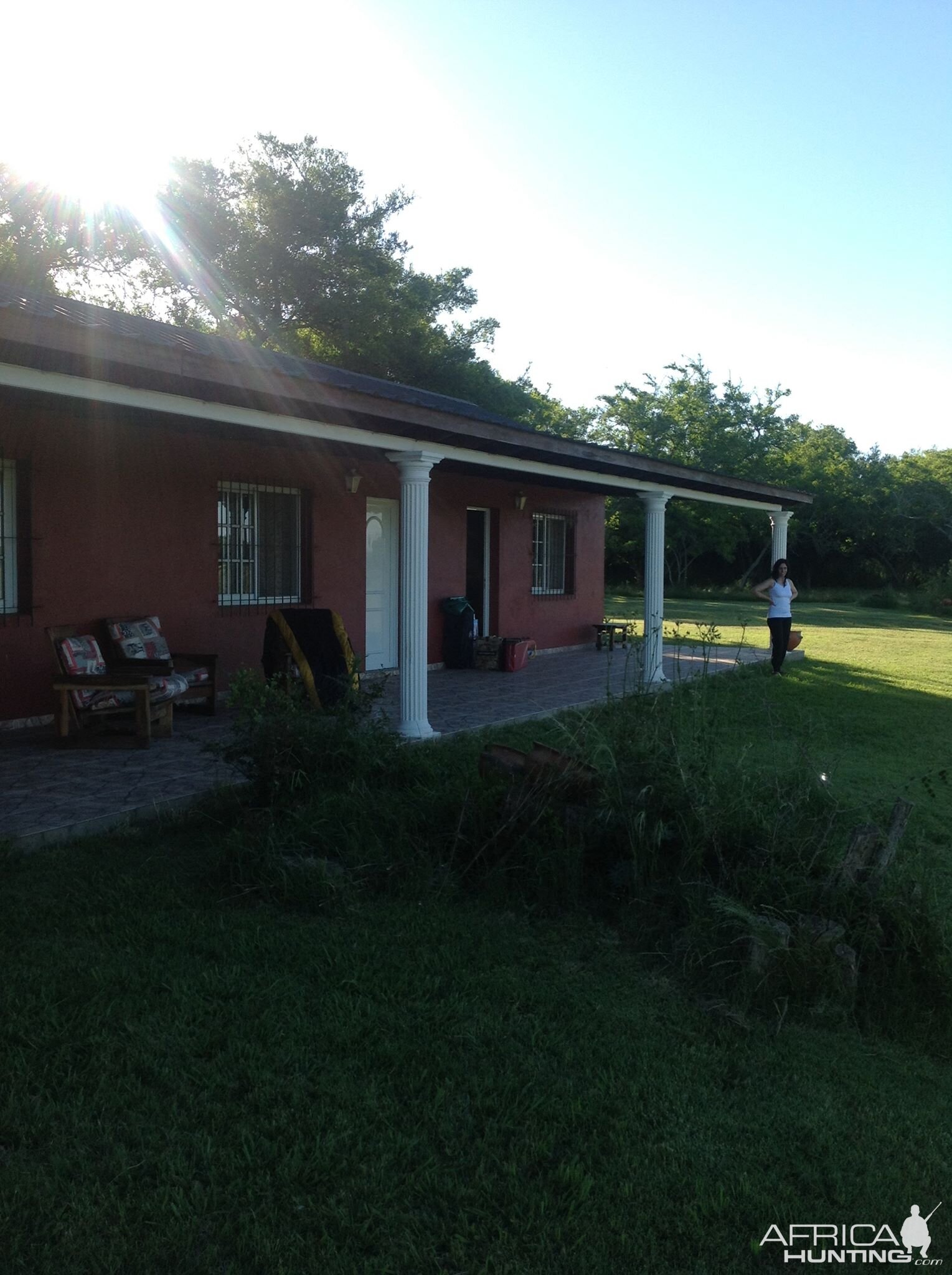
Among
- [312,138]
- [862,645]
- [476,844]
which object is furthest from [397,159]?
[476,844]

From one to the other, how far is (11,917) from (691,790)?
9.62 ft

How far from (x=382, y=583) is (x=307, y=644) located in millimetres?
3607

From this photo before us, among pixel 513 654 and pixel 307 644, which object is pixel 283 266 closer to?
pixel 513 654

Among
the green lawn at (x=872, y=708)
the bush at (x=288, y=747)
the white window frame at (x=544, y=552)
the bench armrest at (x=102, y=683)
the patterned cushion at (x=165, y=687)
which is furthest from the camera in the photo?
the white window frame at (x=544, y=552)

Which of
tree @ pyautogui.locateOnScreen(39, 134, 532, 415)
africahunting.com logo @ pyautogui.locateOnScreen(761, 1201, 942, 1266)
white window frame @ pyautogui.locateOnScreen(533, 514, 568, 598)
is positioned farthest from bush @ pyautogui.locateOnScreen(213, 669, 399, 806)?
tree @ pyautogui.locateOnScreen(39, 134, 532, 415)

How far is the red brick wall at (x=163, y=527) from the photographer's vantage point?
334 inches

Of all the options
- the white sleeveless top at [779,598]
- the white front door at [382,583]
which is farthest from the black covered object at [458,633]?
the white sleeveless top at [779,598]

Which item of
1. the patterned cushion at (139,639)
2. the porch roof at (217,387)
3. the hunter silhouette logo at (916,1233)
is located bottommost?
the hunter silhouette logo at (916,1233)

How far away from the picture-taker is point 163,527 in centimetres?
960

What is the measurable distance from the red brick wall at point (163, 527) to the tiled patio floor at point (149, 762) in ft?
3.08

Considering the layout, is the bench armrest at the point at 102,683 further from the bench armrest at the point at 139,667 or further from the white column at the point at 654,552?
the white column at the point at 654,552

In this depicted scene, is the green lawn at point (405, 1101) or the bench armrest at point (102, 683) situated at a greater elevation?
the bench armrest at point (102, 683)

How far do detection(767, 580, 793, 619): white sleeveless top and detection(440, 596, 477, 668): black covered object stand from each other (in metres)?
3.81

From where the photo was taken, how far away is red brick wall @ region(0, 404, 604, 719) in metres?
8.49
